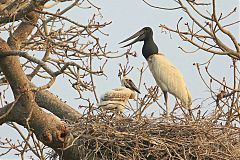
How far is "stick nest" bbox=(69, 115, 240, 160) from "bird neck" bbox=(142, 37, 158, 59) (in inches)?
130

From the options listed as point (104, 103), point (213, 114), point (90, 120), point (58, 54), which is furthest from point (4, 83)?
point (213, 114)

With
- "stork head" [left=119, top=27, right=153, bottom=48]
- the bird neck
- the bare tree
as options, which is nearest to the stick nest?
the bare tree

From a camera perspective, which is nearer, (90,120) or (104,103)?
(90,120)

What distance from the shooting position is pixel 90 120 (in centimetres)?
516

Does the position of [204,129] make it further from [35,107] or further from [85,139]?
[35,107]

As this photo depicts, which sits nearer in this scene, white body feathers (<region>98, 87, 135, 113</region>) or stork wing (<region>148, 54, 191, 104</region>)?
white body feathers (<region>98, 87, 135, 113</region>)

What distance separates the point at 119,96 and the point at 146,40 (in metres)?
1.99

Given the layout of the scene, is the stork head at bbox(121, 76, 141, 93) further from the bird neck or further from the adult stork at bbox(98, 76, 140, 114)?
the bird neck

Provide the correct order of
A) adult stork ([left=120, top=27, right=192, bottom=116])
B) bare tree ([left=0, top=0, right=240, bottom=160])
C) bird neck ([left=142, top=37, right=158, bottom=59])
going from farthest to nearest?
bird neck ([left=142, top=37, right=158, bottom=59]) < adult stork ([left=120, top=27, right=192, bottom=116]) < bare tree ([left=0, top=0, right=240, bottom=160])

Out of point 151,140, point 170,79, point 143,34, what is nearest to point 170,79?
point 170,79

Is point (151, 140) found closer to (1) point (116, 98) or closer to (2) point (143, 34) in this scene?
(1) point (116, 98)

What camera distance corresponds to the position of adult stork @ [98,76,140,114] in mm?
6696

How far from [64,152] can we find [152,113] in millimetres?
1015

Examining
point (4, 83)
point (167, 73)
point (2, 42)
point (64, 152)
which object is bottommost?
point (64, 152)
